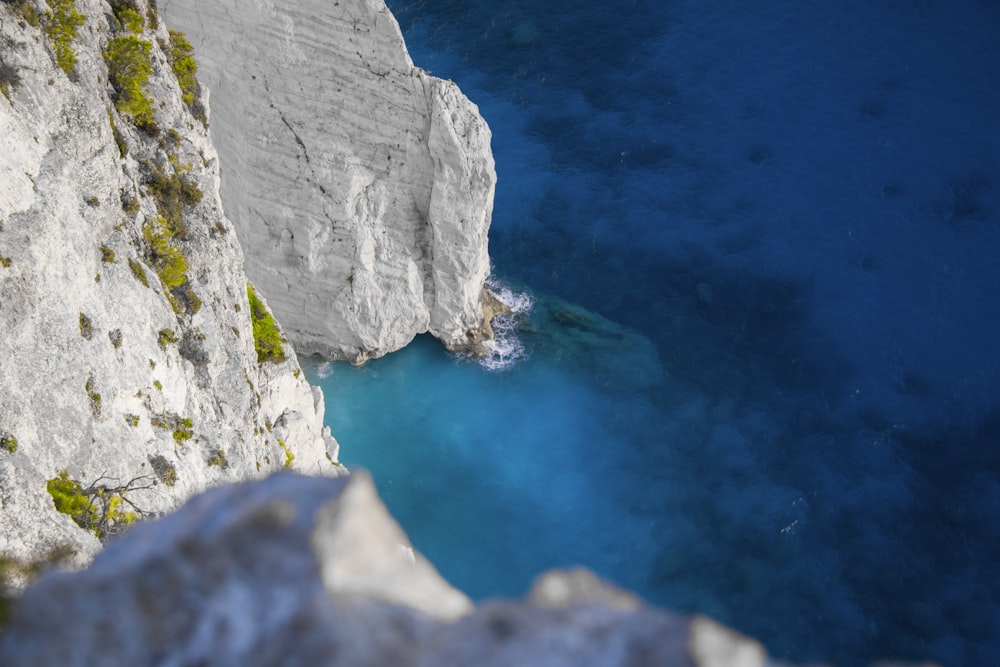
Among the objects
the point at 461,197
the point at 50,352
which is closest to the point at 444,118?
the point at 461,197

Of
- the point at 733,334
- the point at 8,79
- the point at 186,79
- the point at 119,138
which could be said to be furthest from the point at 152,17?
the point at 733,334

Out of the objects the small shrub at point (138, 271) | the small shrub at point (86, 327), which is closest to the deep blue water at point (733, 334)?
the small shrub at point (138, 271)

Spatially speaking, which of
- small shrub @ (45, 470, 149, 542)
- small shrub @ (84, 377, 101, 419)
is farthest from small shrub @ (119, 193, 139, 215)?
small shrub @ (45, 470, 149, 542)

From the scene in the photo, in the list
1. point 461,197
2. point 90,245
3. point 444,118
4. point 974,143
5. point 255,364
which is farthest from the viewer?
point 974,143

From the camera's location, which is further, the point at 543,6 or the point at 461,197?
the point at 543,6

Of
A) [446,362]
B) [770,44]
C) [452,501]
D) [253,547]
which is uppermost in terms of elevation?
[253,547]

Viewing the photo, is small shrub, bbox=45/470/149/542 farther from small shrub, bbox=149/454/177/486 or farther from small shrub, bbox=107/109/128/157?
small shrub, bbox=107/109/128/157

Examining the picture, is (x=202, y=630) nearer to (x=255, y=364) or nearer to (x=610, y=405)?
(x=255, y=364)
